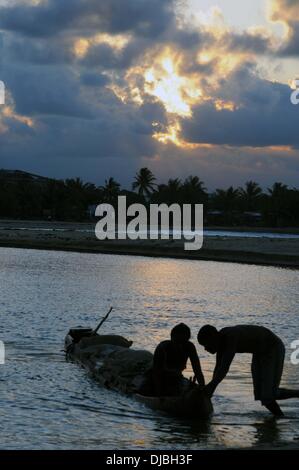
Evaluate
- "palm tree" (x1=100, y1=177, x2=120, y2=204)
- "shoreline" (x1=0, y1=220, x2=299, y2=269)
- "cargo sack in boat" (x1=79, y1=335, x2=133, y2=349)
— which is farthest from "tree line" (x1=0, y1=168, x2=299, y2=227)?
"cargo sack in boat" (x1=79, y1=335, x2=133, y2=349)

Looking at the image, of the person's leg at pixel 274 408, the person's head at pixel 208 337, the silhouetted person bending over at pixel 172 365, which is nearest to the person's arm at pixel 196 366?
the silhouetted person bending over at pixel 172 365

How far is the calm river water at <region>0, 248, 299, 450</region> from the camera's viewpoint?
1134 centimetres

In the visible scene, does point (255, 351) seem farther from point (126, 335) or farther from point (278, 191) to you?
point (278, 191)

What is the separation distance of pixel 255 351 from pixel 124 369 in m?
3.71

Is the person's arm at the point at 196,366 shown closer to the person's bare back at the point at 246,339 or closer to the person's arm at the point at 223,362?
the person's arm at the point at 223,362

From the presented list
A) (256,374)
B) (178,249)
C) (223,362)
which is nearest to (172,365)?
(256,374)

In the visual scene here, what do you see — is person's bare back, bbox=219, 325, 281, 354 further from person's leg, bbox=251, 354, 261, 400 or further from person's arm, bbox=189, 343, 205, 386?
person's arm, bbox=189, 343, 205, 386

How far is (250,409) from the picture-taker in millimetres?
13016

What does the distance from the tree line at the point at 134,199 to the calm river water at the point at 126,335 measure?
91.8m

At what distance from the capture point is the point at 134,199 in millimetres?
153625

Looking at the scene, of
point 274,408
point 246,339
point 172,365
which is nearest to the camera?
point 246,339

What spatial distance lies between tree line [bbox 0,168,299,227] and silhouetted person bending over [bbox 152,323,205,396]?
122986 mm

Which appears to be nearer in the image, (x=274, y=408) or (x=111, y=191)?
(x=274, y=408)

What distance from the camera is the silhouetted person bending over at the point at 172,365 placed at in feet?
38.7
